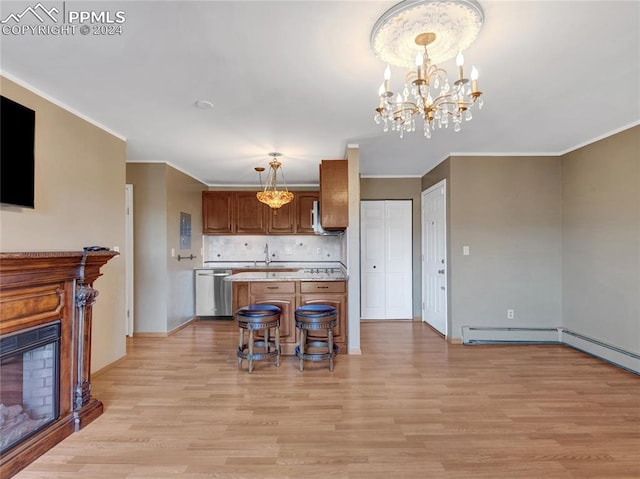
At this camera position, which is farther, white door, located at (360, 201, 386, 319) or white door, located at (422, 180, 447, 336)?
white door, located at (360, 201, 386, 319)

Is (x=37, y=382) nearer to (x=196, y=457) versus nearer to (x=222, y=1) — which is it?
(x=196, y=457)

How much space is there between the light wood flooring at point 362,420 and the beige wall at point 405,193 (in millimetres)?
1935

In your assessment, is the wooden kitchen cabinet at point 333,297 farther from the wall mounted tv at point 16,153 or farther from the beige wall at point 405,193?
the wall mounted tv at point 16,153

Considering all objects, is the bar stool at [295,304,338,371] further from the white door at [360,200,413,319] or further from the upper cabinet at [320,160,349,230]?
the white door at [360,200,413,319]

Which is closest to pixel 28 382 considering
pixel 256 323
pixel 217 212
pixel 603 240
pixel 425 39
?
pixel 256 323

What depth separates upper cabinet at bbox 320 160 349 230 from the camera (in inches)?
150

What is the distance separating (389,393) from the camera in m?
2.73

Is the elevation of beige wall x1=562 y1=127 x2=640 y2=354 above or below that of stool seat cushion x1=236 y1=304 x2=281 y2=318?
above

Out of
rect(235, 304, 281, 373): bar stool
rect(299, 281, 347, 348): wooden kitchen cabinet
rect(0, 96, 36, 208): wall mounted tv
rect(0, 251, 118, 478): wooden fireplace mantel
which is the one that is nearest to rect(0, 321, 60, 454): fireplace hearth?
rect(0, 251, 118, 478): wooden fireplace mantel

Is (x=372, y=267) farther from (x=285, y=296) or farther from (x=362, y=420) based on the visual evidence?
(x=362, y=420)

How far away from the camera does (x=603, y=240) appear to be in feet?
11.5

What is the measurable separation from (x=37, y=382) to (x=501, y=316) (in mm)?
A: 4608

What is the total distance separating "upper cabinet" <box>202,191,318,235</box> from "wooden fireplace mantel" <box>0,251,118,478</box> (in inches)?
143

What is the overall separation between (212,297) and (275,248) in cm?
148
